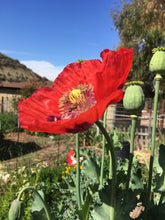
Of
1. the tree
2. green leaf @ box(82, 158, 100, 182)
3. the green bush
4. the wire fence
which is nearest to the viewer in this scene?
green leaf @ box(82, 158, 100, 182)

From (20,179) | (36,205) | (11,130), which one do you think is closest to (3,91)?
(11,130)

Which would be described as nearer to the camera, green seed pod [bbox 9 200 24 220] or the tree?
green seed pod [bbox 9 200 24 220]

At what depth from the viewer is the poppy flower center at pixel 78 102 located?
2.35 feet

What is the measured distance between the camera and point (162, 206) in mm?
751

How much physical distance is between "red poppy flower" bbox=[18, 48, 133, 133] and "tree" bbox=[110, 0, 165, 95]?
9.80m

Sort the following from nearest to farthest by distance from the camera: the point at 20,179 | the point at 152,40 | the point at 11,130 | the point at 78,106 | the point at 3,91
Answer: the point at 78,106 < the point at 20,179 < the point at 11,130 < the point at 152,40 < the point at 3,91

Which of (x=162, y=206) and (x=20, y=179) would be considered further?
(x=20, y=179)

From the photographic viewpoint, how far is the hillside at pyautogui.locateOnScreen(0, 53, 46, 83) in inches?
1566

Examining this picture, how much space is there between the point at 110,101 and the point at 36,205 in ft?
2.73

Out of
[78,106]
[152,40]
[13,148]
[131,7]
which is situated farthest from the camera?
[131,7]

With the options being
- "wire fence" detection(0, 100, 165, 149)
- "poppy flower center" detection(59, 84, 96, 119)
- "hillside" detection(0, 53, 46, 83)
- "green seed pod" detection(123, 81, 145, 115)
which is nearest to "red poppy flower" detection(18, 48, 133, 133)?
"poppy flower center" detection(59, 84, 96, 119)

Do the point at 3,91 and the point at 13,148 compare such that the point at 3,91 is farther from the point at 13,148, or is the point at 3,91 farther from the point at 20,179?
the point at 20,179

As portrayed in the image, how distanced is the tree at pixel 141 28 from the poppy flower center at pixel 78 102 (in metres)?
9.88

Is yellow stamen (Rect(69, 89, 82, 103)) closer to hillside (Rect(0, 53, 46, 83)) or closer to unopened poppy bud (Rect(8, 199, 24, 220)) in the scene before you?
unopened poppy bud (Rect(8, 199, 24, 220))
